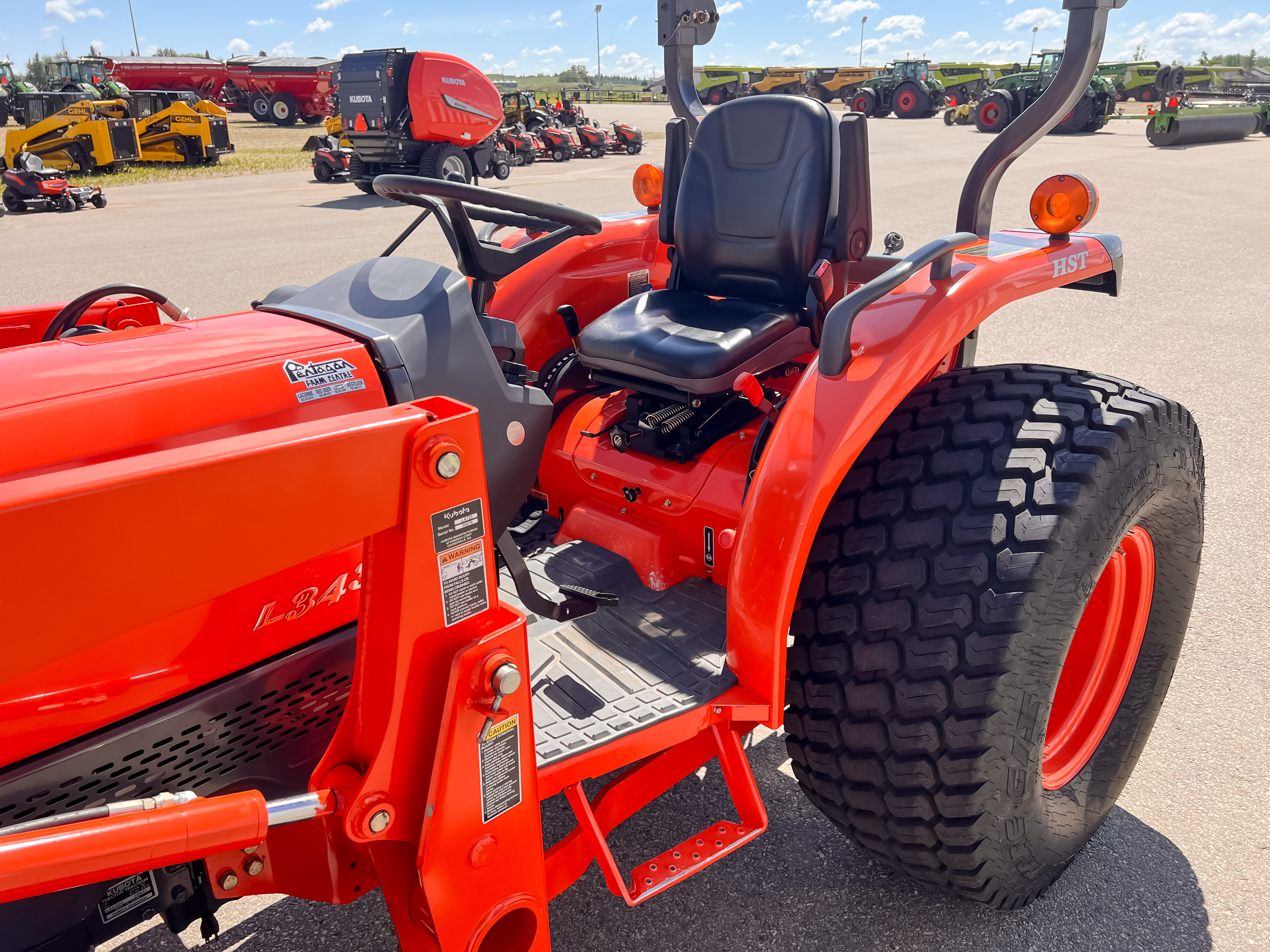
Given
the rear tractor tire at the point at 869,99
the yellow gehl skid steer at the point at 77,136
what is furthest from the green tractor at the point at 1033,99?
the yellow gehl skid steer at the point at 77,136

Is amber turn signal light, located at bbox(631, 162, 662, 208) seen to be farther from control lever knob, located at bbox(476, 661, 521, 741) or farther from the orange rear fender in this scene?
control lever knob, located at bbox(476, 661, 521, 741)

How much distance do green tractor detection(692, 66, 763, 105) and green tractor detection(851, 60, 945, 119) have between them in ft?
13.3

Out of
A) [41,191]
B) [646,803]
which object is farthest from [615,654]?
[41,191]

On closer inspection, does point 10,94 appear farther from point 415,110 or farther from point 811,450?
point 811,450

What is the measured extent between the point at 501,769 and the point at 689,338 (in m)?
1.24

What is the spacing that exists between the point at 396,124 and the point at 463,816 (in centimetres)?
1304

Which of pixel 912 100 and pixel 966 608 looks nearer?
pixel 966 608

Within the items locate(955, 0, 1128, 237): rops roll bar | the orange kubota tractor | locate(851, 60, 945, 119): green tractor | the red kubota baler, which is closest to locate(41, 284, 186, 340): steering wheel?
the orange kubota tractor

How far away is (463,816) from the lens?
1.22m

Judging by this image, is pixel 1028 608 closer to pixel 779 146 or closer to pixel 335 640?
pixel 335 640

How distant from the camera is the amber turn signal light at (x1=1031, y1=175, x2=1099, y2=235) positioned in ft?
6.17

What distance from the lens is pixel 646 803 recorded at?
1.73 metres

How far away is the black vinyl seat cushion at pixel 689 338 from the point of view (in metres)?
2.11

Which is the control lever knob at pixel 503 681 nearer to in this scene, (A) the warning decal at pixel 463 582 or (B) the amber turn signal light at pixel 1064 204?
(A) the warning decal at pixel 463 582
